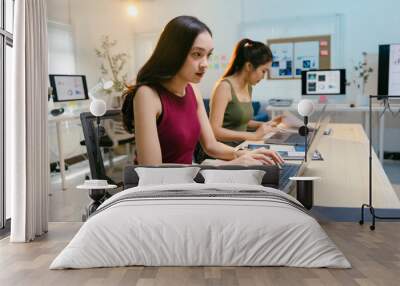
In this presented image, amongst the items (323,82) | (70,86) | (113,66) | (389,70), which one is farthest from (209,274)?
(70,86)

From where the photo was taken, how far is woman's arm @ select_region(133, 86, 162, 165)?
11.5ft

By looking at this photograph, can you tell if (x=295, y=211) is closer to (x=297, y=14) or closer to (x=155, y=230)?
(x=155, y=230)

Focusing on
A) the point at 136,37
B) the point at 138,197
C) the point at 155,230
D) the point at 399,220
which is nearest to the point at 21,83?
the point at 136,37

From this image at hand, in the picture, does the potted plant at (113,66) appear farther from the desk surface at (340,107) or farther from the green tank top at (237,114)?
the desk surface at (340,107)

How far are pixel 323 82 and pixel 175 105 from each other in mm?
1127

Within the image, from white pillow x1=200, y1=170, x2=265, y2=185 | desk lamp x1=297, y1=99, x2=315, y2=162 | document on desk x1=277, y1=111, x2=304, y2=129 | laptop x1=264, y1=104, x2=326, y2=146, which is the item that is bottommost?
white pillow x1=200, y1=170, x2=265, y2=185

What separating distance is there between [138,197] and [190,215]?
1.24 ft

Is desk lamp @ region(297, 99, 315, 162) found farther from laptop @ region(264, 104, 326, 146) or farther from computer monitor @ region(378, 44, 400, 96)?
computer monitor @ region(378, 44, 400, 96)

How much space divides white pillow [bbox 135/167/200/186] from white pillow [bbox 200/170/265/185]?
12cm

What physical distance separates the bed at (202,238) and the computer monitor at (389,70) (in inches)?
66.1

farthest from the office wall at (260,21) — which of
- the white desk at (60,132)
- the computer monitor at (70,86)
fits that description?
the white desk at (60,132)

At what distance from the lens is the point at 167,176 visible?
137 inches

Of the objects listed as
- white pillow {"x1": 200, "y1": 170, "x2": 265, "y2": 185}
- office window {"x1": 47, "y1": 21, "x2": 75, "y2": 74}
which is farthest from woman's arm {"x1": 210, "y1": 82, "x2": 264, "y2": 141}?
office window {"x1": 47, "y1": 21, "x2": 75, "y2": 74}

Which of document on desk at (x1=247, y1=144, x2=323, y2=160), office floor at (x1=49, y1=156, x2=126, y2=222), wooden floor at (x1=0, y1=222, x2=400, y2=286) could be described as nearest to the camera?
wooden floor at (x1=0, y1=222, x2=400, y2=286)
